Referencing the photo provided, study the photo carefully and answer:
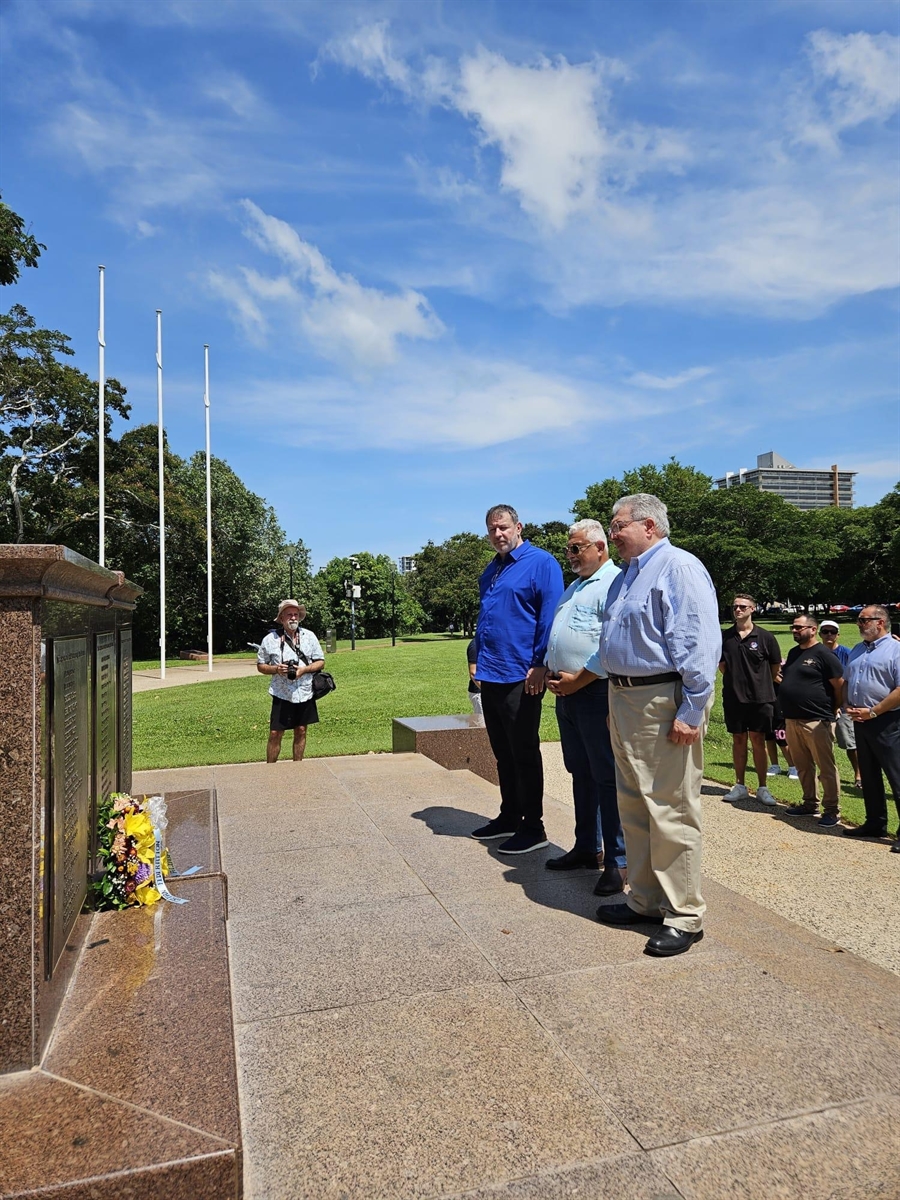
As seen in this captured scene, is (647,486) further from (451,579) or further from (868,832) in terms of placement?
(868,832)

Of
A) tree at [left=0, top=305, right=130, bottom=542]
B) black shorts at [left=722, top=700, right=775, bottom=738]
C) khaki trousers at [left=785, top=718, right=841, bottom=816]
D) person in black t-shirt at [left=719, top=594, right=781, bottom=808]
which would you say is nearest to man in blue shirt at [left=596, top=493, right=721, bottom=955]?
khaki trousers at [left=785, top=718, right=841, bottom=816]

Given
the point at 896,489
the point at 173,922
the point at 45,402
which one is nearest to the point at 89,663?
the point at 173,922

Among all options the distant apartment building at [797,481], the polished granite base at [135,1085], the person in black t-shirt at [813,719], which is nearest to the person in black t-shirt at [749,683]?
the person in black t-shirt at [813,719]

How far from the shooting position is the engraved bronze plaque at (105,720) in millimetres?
3600

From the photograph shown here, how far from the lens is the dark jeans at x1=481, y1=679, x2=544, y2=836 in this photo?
4.82 meters

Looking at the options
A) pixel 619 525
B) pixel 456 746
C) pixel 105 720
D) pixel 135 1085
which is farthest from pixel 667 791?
pixel 456 746

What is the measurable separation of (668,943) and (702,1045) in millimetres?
722

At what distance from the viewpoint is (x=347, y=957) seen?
10.8 ft

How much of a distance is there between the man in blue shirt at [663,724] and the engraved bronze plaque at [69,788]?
220 cm

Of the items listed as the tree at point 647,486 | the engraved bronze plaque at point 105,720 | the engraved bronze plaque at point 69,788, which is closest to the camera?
the engraved bronze plaque at point 69,788

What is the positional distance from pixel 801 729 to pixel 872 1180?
595cm

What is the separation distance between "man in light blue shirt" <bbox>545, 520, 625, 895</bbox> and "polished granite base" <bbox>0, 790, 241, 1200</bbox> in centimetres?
206

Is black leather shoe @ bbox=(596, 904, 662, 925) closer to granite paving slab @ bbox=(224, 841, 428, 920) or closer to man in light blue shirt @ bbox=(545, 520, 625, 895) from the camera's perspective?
man in light blue shirt @ bbox=(545, 520, 625, 895)

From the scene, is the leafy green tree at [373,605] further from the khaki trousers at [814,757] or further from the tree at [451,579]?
the khaki trousers at [814,757]
